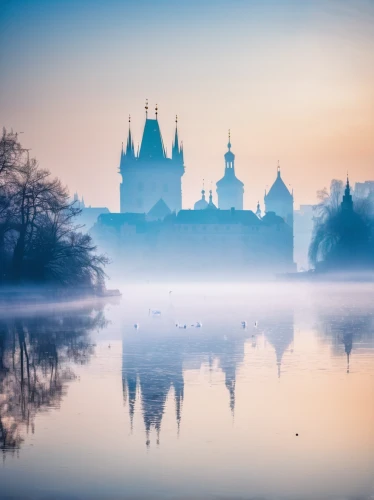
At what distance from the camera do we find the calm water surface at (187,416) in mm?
13430

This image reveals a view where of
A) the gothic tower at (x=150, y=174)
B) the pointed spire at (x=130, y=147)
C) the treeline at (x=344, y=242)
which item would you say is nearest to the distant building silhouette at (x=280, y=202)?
the gothic tower at (x=150, y=174)

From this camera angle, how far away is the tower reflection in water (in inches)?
748

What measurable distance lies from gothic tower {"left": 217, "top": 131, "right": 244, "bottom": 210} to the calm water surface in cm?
14647

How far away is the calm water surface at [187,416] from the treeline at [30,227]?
16.9 metres

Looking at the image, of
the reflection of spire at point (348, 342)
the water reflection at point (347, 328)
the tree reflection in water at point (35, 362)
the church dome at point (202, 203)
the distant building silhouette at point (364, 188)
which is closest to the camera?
the tree reflection in water at point (35, 362)

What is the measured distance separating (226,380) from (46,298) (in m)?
29.9

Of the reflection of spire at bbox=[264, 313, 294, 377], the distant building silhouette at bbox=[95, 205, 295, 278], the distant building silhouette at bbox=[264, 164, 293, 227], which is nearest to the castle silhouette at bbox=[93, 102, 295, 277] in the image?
the distant building silhouette at bbox=[95, 205, 295, 278]

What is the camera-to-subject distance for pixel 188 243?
15525 centimetres

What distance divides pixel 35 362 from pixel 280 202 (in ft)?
505

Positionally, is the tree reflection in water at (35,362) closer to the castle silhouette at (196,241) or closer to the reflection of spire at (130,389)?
the reflection of spire at (130,389)

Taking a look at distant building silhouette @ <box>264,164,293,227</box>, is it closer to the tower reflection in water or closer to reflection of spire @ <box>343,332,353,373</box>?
the tower reflection in water

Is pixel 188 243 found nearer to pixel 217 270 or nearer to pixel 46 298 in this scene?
pixel 217 270

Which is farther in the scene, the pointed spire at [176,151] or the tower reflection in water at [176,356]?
the pointed spire at [176,151]

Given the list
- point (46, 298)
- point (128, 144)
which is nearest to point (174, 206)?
point (128, 144)
